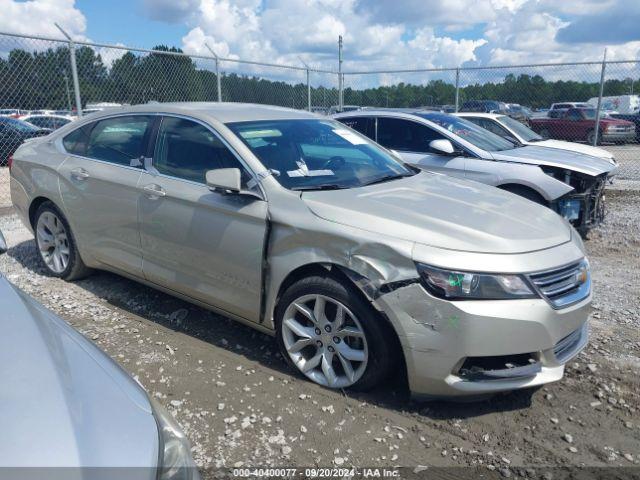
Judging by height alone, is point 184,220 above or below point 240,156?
below

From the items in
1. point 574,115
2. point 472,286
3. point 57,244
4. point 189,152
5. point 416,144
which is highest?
point 189,152

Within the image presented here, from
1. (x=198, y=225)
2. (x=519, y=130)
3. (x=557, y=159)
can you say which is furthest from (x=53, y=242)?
(x=519, y=130)

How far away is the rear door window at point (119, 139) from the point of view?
426 centimetres

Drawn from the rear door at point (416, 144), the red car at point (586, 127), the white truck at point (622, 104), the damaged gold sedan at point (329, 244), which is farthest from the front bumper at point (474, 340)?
the white truck at point (622, 104)

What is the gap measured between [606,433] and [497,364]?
2.32 ft

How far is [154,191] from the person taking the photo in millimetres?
3953

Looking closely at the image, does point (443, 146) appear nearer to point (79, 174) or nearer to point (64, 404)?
point (79, 174)

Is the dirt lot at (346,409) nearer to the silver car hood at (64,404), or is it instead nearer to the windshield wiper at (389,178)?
the silver car hood at (64,404)

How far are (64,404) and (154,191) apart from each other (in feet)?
8.31

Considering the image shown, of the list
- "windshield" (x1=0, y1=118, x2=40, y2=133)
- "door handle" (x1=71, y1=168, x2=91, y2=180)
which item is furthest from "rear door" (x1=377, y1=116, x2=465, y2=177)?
"windshield" (x1=0, y1=118, x2=40, y2=133)

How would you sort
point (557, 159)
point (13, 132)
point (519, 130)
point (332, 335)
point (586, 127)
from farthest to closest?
point (586, 127)
point (13, 132)
point (519, 130)
point (557, 159)
point (332, 335)

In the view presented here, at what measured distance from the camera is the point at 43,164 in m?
4.90

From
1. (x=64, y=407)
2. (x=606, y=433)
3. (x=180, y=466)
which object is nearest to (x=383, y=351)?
(x=606, y=433)

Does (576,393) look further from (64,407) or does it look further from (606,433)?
(64,407)
